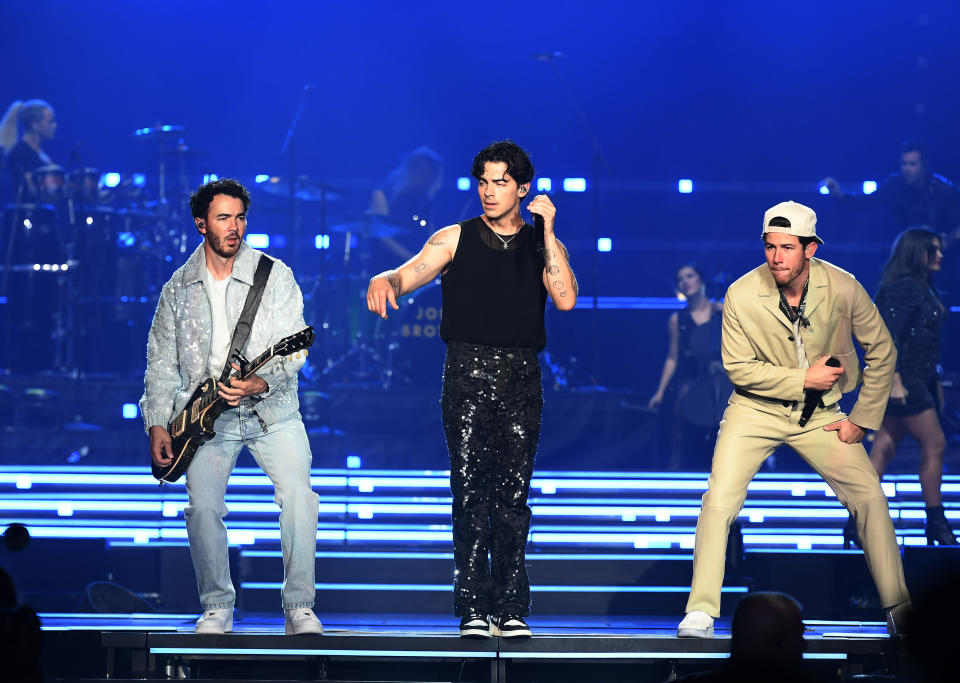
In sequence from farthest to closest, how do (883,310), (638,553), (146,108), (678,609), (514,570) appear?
(146,108) → (883,310) → (638,553) → (678,609) → (514,570)

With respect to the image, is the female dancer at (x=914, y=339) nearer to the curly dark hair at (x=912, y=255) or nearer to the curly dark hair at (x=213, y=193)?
the curly dark hair at (x=912, y=255)

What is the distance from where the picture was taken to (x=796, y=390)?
16.4ft

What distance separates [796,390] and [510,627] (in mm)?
1586

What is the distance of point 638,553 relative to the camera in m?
6.93

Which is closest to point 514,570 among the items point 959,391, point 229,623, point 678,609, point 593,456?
point 229,623

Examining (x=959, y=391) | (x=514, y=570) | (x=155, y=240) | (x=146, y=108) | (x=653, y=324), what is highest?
(x=146, y=108)

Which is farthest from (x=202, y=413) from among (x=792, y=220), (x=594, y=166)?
(x=594, y=166)

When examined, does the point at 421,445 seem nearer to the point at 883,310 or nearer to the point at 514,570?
the point at 883,310

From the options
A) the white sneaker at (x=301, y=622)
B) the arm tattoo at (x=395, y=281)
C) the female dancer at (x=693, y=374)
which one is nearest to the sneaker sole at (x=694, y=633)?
the white sneaker at (x=301, y=622)

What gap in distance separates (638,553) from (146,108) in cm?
916

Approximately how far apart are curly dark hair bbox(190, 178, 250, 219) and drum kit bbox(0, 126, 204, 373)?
22.1 feet

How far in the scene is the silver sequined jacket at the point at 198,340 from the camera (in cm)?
507

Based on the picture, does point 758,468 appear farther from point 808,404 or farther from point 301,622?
point 301,622

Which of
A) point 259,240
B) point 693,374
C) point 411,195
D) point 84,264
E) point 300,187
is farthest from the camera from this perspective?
point 259,240
